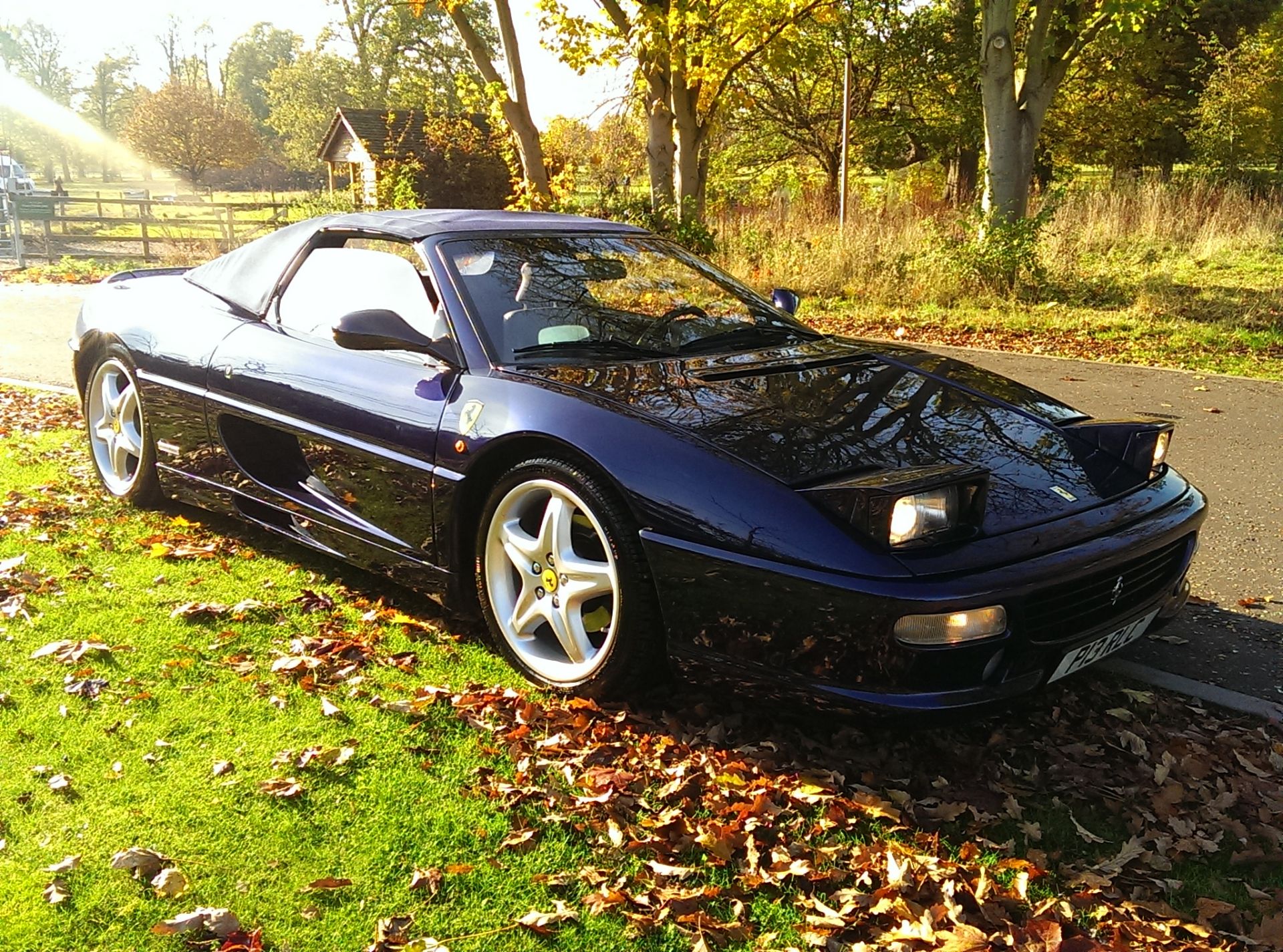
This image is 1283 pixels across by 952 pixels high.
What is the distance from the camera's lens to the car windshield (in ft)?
11.5

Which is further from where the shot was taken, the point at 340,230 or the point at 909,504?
the point at 340,230

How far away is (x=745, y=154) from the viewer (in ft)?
107

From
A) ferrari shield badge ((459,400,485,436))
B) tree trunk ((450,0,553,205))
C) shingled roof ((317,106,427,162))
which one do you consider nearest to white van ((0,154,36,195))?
shingled roof ((317,106,427,162))

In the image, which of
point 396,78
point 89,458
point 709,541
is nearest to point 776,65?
point 89,458

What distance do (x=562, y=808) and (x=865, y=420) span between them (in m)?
1.42

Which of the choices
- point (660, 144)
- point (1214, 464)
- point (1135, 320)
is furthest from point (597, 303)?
point (660, 144)

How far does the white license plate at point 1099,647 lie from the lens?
268cm

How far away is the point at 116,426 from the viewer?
16.2 ft

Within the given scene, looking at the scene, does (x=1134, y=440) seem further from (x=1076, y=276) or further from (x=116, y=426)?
(x=1076, y=276)

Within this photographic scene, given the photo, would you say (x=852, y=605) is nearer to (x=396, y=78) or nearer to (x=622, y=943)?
(x=622, y=943)

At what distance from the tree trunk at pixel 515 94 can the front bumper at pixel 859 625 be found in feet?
46.3

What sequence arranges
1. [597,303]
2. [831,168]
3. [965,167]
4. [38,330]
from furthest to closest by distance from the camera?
[831,168] → [965,167] → [38,330] → [597,303]

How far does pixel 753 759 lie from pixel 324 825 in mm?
1144

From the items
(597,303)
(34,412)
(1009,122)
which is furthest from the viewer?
(1009,122)
